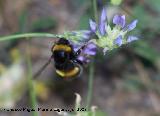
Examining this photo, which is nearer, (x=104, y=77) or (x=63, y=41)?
(x=63, y=41)

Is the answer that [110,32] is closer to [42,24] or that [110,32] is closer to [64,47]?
[64,47]

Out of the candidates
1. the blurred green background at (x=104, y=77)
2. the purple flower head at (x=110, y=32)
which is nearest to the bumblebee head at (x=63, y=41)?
the purple flower head at (x=110, y=32)

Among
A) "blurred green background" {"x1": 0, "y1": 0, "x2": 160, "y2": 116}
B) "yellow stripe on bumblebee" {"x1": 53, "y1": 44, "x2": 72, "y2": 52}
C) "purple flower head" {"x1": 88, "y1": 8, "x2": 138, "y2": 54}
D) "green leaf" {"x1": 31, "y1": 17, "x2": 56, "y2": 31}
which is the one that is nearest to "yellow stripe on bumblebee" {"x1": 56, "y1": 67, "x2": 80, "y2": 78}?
"yellow stripe on bumblebee" {"x1": 53, "y1": 44, "x2": 72, "y2": 52}

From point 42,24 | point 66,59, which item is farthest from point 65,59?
point 42,24

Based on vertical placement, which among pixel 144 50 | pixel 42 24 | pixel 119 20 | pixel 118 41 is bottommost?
pixel 118 41

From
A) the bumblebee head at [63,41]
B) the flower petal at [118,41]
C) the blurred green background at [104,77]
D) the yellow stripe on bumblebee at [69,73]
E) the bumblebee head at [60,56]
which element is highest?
the blurred green background at [104,77]

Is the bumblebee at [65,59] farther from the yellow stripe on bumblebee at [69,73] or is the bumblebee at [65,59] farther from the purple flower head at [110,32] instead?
the purple flower head at [110,32]

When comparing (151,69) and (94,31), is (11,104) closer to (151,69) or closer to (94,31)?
(151,69)

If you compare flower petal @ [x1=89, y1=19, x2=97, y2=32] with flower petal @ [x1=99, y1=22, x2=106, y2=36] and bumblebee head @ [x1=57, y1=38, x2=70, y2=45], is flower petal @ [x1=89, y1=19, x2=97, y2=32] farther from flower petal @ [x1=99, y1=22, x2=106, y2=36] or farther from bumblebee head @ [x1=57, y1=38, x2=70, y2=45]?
bumblebee head @ [x1=57, y1=38, x2=70, y2=45]
